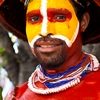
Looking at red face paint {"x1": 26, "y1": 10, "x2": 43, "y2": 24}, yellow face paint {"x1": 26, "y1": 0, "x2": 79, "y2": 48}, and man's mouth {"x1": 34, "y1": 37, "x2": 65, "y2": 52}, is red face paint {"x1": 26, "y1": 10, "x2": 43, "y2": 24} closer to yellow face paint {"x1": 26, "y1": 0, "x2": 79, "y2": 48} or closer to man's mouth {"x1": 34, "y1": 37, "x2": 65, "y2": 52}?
yellow face paint {"x1": 26, "y1": 0, "x2": 79, "y2": 48}

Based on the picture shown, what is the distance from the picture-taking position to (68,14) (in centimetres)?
218

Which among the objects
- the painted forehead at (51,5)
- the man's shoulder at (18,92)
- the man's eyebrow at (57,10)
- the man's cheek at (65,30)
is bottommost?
the man's shoulder at (18,92)

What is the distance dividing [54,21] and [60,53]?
16cm

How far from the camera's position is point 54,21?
2.15m

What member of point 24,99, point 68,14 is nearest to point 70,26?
point 68,14

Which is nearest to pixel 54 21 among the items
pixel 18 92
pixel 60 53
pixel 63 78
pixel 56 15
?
pixel 56 15

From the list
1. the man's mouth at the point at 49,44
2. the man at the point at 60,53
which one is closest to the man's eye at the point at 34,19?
the man at the point at 60,53

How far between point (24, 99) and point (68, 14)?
1.60ft

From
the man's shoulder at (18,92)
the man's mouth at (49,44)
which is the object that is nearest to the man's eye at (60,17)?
the man's mouth at (49,44)

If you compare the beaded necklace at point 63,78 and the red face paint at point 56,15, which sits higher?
the red face paint at point 56,15

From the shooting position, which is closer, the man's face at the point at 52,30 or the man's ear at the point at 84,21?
the man's face at the point at 52,30

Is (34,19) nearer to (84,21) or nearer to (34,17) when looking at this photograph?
(34,17)

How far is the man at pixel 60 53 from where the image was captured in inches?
84.2

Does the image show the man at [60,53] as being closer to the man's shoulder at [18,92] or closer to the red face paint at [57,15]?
the red face paint at [57,15]
